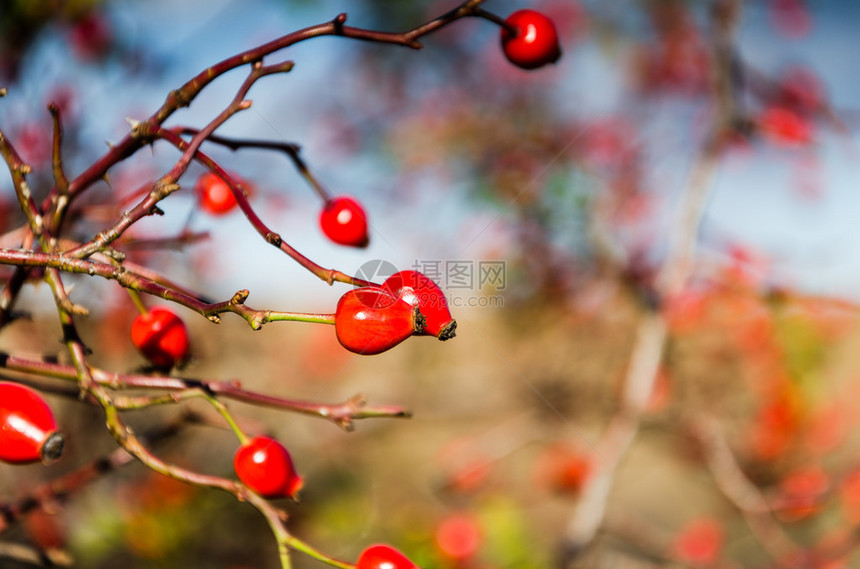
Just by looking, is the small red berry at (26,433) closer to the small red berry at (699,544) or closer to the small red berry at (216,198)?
the small red berry at (216,198)

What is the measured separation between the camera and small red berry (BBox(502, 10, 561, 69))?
2.59 feet

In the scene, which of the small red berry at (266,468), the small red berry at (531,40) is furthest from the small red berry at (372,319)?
the small red berry at (531,40)

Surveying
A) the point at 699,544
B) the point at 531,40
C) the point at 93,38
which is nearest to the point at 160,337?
the point at 531,40

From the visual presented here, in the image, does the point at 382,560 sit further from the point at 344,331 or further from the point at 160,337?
the point at 160,337

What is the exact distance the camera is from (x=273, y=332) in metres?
3.91

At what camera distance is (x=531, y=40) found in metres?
0.79

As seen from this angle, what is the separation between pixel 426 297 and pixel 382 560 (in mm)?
273

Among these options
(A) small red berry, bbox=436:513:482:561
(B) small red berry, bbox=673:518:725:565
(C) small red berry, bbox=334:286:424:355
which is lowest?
(B) small red berry, bbox=673:518:725:565

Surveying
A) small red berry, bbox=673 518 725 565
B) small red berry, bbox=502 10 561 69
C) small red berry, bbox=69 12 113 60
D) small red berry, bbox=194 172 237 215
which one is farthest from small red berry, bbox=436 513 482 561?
small red berry, bbox=69 12 113 60

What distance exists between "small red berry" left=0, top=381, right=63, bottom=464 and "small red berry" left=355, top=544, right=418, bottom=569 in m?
0.31

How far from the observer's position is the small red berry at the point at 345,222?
0.82 m

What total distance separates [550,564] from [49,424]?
6.92ft

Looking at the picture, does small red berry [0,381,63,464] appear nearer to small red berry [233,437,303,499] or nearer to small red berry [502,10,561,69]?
small red berry [233,437,303,499]

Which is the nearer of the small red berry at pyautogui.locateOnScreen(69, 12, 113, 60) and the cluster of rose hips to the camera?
the cluster of rose hips
